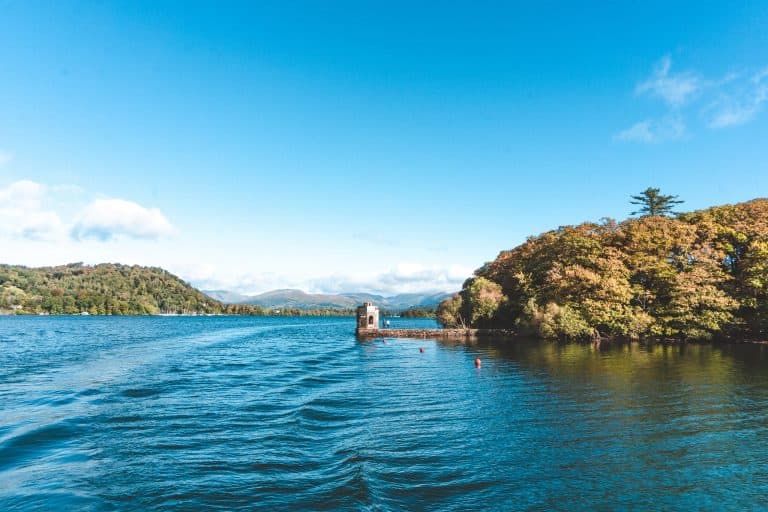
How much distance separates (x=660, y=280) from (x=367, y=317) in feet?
174

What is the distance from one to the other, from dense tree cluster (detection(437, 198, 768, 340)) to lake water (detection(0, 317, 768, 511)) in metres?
25.5

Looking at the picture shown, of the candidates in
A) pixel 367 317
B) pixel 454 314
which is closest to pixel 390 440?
pixel 367 317

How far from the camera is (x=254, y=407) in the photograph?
2559cm

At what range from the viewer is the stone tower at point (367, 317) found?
9236 centimetres

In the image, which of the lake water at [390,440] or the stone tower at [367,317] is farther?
the stone tower at [367,317]

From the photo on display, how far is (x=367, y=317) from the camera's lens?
92.8m

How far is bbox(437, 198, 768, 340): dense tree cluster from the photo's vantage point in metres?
58.6

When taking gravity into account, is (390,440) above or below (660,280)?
below

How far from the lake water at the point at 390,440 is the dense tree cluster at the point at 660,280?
25456 mm

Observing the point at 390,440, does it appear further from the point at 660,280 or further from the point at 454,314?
the point at 454,314

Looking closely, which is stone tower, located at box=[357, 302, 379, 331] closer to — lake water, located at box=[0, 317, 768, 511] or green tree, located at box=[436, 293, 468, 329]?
green tree, located at box=[436, 293, 468, 329]

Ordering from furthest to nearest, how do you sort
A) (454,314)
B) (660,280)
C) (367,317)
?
1. (454,314)
2. (367,317)
3. (660,280)

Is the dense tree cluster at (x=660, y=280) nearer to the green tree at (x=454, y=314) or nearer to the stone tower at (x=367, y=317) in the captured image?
the green tree at (x=454, y=314)

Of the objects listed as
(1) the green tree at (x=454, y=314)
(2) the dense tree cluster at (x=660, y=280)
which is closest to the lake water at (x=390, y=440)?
(2) the dense tree cluster at (x=660, y=280)
